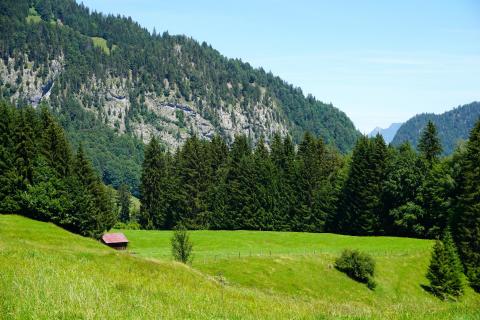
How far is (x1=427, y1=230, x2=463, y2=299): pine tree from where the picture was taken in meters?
59.8

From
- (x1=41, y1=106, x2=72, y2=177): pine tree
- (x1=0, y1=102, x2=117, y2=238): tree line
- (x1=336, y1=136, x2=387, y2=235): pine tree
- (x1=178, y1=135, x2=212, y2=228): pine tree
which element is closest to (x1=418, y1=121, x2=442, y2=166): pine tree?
(x1=336, y1=136, x2=387, y2=235): pine tree

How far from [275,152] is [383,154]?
27607 mm

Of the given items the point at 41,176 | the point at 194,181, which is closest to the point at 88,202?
the point at 41,176

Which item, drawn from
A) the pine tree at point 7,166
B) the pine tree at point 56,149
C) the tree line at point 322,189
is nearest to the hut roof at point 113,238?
the pine tree at point 56,149

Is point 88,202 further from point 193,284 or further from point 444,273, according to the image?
point 193,284

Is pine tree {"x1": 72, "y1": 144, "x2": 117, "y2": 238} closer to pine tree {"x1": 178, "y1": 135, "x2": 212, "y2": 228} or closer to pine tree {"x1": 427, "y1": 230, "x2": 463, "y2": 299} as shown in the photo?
pine tree {"x1": 178, "y1": 135, "x2": 212, "y2": 228}

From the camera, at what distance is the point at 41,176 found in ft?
233

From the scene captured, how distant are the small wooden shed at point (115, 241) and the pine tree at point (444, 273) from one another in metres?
43.5

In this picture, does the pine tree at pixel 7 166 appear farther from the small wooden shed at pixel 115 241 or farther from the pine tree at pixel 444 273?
the pine tree at pixel 444 273

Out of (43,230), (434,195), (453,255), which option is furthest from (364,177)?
(43,230)

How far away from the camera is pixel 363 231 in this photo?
93.6 metres

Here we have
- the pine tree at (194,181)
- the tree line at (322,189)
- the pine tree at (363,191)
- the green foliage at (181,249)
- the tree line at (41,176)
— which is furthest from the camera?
the pine tree at (194,181)

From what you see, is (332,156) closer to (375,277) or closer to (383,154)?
(383,154)

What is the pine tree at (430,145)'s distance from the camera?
3708 inches
